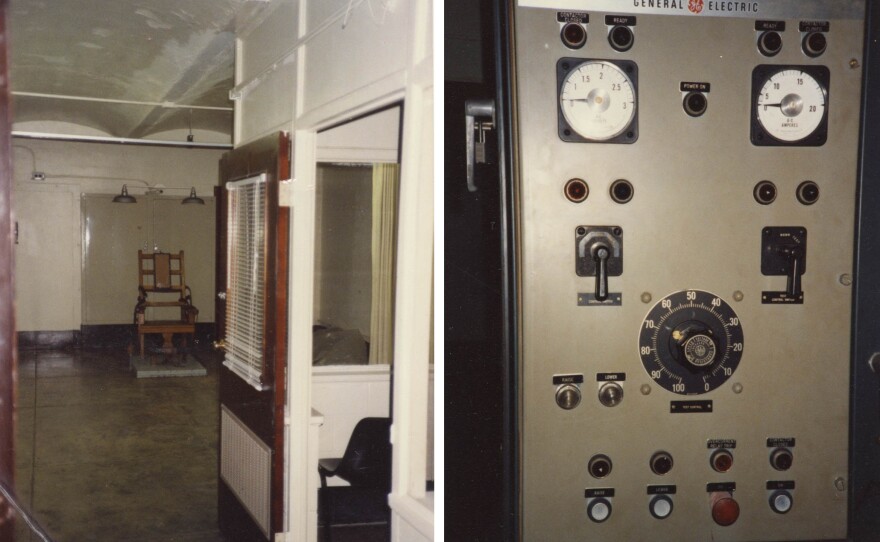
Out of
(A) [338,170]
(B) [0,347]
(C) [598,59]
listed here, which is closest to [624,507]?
(C) [598,59]

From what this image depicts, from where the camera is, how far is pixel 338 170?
4.91 metres

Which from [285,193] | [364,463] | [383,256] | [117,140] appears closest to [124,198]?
[117,140]

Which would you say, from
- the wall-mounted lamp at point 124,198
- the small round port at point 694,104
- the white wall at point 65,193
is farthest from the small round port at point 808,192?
the white wall at point 65,193

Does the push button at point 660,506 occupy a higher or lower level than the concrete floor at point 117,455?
higher

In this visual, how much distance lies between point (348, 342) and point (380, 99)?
7.63 feet

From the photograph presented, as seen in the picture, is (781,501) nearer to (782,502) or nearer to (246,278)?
(782,502)

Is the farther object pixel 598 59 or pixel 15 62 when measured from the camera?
pixel 15 62

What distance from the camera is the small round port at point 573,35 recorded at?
1.30 meters

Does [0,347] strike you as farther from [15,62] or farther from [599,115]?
[15,62]

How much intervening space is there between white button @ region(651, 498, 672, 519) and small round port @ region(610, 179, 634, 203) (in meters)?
0.59

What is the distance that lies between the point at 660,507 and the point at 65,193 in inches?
393

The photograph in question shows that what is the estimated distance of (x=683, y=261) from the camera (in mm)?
1324

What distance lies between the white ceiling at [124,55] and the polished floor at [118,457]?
2.47 meters

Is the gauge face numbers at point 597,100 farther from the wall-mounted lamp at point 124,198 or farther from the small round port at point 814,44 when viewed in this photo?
the wall-mounted lamp at point 124,198
